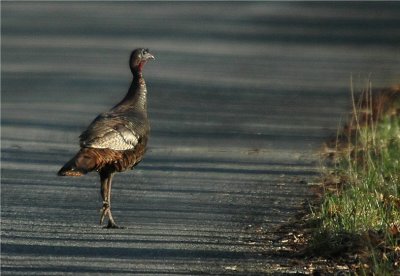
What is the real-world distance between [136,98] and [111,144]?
1.03m

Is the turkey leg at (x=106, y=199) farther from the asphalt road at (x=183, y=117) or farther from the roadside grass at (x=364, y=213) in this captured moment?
the roadside grass at (x=364, y=213)

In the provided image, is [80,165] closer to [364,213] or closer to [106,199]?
[106,199]

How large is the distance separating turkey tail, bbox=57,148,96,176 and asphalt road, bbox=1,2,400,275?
45 centimetres

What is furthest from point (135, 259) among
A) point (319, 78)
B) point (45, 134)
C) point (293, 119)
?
point (319, 78)

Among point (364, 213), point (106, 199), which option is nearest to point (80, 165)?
point (106, 199)

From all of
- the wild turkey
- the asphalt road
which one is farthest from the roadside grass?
the wild turkey

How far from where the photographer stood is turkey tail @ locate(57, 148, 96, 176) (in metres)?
8.39

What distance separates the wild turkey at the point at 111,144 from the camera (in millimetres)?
8602

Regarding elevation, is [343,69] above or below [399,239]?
below

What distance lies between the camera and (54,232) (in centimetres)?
884

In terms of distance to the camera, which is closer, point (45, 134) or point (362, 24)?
point (45, 134)

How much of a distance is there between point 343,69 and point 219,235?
32.6 ft

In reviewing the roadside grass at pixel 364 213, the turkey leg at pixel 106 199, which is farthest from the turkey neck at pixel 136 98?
the roadside grass at pixel 364 213

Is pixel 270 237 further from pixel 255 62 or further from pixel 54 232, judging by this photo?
pixel 255 62
